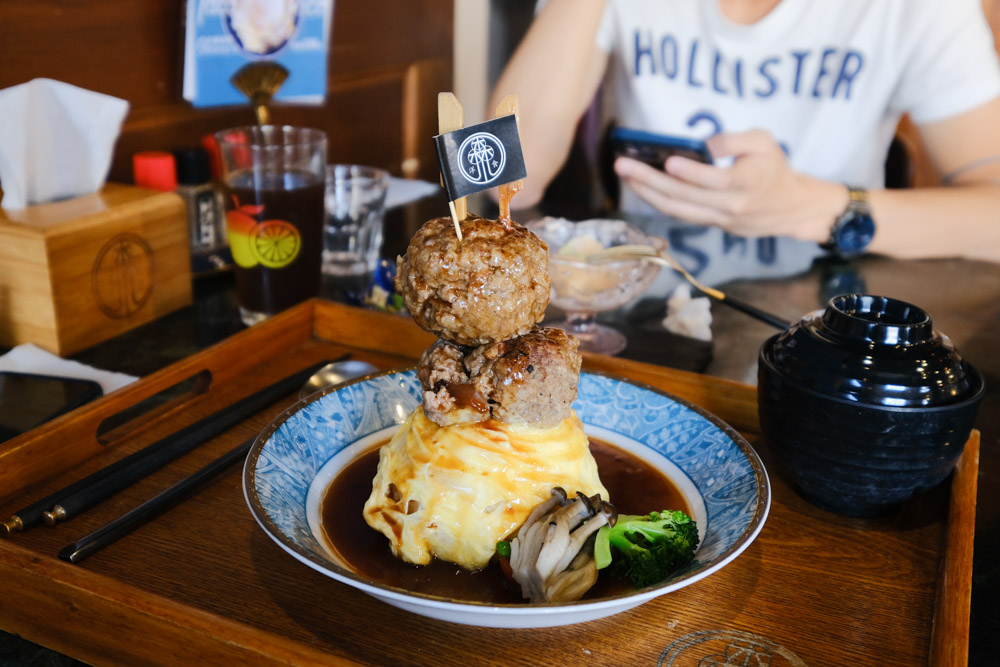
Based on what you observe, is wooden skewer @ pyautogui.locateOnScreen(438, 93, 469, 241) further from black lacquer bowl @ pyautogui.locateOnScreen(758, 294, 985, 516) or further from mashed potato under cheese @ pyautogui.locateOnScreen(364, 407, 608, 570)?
black lacquer bowl @ pyautogui.locateOnScreen(758, 294, 985, 516)

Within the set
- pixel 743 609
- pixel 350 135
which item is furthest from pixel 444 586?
pixel 350 135

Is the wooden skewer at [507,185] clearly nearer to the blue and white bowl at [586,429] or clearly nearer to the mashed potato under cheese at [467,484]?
the mashed potato under cheese at [467,484]

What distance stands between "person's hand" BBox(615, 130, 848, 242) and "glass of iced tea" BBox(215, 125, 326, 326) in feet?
4.55

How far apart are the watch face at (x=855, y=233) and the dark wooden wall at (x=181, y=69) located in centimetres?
203

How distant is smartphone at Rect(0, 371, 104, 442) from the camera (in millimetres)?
1359

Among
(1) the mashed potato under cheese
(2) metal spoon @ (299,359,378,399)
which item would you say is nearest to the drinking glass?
(2) metal spoon @ (299,359,378,399)

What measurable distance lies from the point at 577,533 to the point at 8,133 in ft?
5.12

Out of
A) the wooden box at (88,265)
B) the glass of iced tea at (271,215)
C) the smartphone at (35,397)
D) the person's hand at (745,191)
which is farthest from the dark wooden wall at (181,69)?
the person's hand at (745,191)

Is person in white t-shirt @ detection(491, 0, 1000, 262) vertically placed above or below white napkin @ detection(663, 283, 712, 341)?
above

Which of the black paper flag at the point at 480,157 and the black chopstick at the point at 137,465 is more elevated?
the black paper flag at the point at 480,157

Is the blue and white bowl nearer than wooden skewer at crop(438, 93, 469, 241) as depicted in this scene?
Yes

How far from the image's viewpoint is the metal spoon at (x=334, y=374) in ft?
4.75

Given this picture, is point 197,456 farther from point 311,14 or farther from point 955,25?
point 955,25

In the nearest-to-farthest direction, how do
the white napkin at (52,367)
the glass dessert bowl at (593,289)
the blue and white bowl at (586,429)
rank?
1. the blue and white bowl at (586,429)
2. the white napkin at (52,367)
3. the glass dessert bowl at (593,289)
